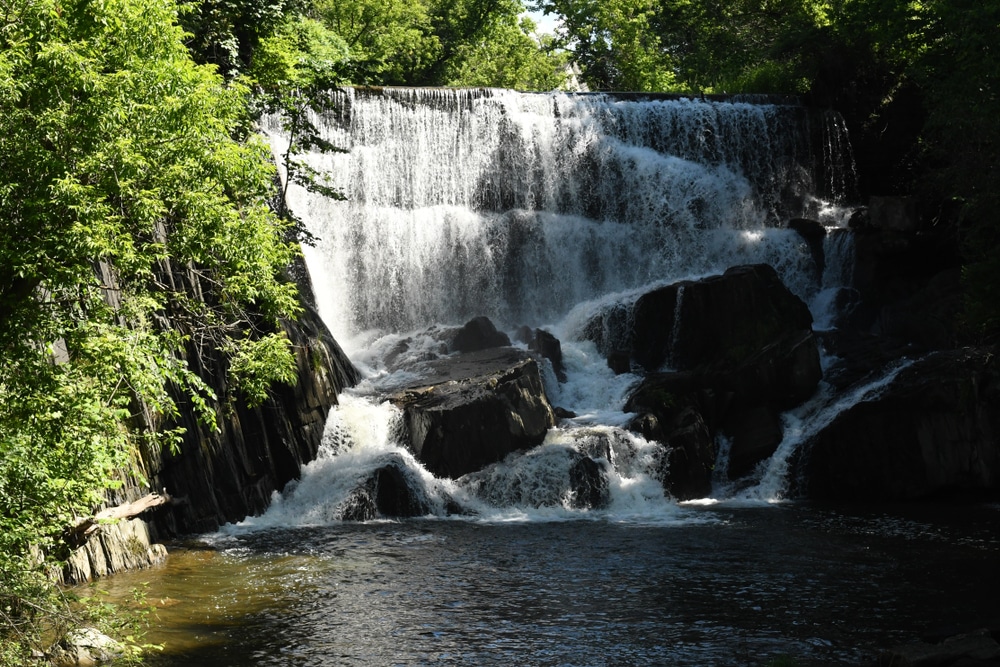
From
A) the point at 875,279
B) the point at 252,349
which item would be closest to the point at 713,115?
the point at 875,279

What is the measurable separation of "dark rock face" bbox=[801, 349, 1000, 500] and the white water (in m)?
6.50

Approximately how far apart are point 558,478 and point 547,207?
1291 cm

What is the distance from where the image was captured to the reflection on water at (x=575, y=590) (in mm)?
12602

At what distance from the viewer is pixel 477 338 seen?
27.5 meters

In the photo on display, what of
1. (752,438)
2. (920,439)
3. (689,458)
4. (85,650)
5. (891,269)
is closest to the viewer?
(85,650)

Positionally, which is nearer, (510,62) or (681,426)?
(681,426)

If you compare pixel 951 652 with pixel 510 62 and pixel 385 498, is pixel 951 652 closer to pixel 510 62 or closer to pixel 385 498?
pixel 385 498

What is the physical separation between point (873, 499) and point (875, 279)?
346 inches

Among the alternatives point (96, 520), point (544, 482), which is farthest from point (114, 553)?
point (544, 482)

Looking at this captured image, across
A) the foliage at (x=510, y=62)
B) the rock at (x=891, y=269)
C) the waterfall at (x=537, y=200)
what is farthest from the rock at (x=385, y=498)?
the foliage at (x=510, y=62)

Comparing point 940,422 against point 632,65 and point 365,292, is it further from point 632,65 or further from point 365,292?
point 632,65

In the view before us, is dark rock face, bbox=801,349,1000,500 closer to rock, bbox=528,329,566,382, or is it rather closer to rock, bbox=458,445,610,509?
rock, bbox=458,445,610,509

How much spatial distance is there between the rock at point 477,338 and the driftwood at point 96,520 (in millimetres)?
13072

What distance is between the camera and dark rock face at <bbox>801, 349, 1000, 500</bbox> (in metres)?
21.9
